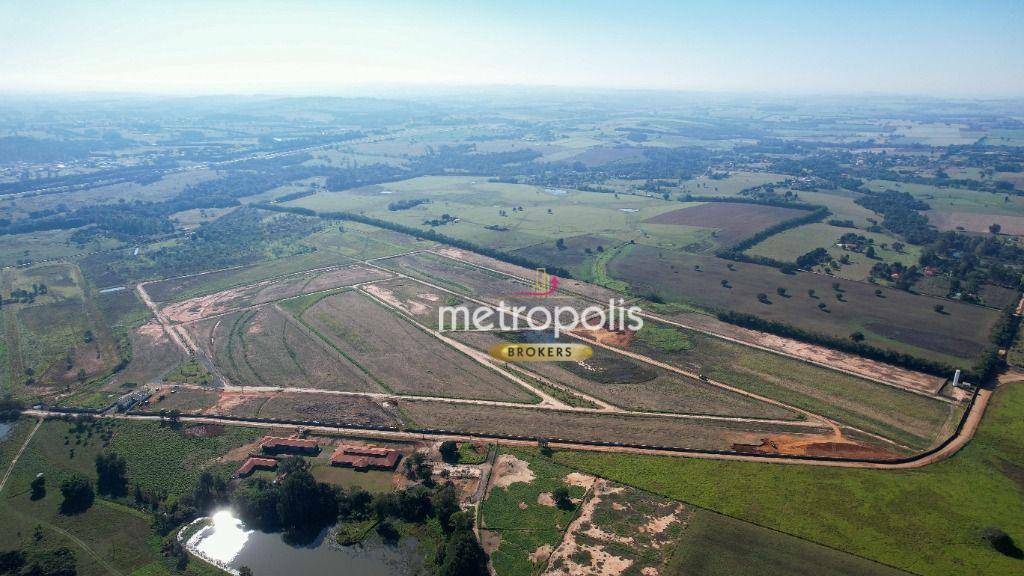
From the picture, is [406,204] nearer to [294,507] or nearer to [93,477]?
[93,477]

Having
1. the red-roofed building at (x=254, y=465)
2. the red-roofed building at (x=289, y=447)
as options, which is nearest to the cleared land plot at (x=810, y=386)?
the red-roofed building at (x=289, y=447)

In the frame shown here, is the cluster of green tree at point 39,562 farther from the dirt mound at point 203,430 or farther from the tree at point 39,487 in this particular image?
the dirt mound at point 203,430

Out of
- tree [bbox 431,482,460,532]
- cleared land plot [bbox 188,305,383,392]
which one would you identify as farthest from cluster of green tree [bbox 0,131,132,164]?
tree [bbox 431,482,460,532]

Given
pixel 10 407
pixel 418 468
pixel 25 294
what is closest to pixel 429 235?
pixel 25 294

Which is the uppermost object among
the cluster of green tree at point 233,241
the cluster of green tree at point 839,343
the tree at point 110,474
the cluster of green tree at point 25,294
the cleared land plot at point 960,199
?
the cleared land plot at point 960,199

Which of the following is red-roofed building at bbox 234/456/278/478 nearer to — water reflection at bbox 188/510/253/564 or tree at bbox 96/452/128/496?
water reflection at bbox 188/510/253/564

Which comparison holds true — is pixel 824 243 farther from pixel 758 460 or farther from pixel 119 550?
pixel 119 550
